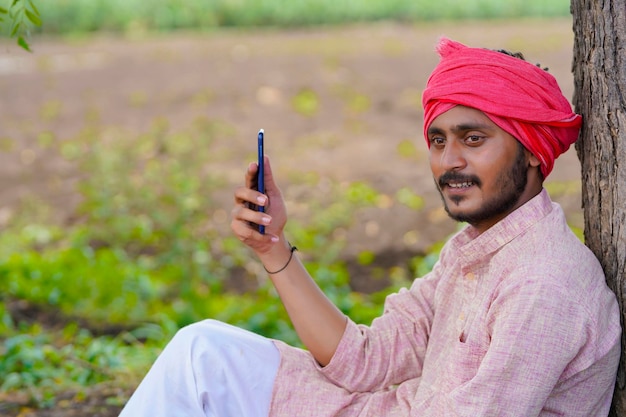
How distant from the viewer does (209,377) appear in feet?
8.11

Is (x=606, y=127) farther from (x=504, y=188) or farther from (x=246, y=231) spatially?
(x=246, y=231)

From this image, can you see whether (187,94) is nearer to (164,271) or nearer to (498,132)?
(164,271)

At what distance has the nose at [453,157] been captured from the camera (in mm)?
2291

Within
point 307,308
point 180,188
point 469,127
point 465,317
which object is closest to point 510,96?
point 469,127

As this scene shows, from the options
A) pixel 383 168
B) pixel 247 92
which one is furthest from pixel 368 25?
pixel 383 168

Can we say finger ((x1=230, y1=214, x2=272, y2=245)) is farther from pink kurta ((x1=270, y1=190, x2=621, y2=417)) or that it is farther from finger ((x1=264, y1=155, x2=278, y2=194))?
pink kurta ((x1=270, y1=190, x2=621, y2=417))

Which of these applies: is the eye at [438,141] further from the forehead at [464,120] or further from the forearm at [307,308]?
the forearm at [307,308]

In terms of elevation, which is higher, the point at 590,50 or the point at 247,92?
the point at 590,50

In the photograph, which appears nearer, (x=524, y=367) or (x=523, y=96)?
(x=524, y=367)

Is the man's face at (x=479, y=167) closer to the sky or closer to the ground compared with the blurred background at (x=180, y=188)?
Result: closer to the sky

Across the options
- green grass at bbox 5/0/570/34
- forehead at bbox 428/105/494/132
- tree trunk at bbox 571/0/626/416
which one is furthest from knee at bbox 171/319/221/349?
green grass at bbox 5/0/570/34

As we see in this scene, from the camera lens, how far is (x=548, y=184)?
644 cm

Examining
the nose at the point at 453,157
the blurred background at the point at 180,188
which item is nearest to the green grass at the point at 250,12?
the blurred background at the point at 180,188

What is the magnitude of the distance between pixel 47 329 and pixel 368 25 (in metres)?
12.0
